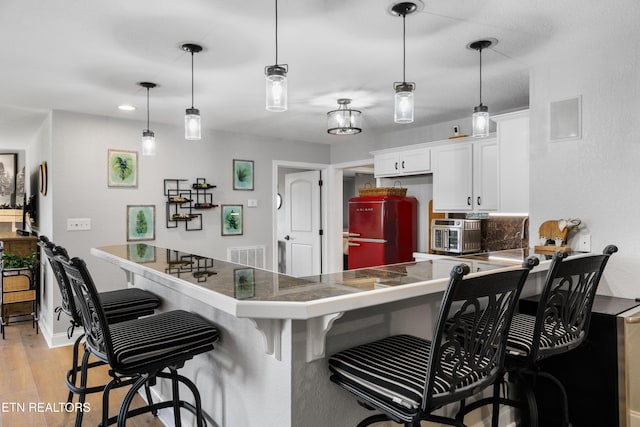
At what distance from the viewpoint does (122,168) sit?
14.2ft

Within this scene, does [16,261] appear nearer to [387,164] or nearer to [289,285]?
[387,164]

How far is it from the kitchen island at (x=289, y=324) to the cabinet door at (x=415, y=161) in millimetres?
2501

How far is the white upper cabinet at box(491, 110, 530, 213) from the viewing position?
10.8 feet

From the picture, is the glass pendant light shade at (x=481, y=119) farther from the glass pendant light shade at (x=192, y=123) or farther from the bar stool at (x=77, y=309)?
the bar stool at (x=77, y=309)

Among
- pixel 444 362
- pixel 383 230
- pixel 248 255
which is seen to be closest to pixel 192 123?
pixel 444 362

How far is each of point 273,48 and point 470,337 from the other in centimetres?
195

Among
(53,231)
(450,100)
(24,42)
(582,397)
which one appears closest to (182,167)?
(53,231)

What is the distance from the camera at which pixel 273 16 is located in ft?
6.83

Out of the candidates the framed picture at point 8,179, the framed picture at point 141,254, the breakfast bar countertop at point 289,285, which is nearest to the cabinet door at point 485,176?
the breakfast bar countertop at point 289,285

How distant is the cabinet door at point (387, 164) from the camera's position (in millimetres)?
4738

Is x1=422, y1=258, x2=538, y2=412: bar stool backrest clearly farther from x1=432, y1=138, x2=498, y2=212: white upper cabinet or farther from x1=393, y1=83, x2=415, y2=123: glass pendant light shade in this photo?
x1=432, y1=138, x2=498, y2=212: white upper cabinet

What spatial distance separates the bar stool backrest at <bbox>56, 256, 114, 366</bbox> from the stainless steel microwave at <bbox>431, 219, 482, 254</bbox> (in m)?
3.22

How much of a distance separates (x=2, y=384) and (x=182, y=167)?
8.38ft

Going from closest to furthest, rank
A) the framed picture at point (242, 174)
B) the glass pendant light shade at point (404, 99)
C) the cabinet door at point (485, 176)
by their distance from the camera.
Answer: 1. the glass pendant light shade at point (404, 99)
2. the cabinet door at point (485, 176)
3. the framed picture at point (242, 174)
